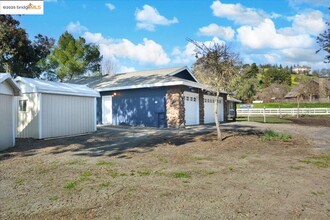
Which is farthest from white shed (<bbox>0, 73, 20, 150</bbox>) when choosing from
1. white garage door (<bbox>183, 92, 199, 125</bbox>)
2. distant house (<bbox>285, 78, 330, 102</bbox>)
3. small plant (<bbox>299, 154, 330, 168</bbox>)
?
distant house (<bbox>285, 78, 330, 102</bbox>)

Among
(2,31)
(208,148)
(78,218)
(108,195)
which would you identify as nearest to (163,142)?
(208,148)

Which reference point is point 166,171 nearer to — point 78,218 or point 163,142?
point 78,218

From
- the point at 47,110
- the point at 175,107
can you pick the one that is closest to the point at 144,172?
the point at 47,110

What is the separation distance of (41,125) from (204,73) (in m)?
7.90

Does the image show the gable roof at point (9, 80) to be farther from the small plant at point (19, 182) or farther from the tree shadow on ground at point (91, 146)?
the small plant at point (19, 182)

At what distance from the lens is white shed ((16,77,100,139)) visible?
1270cm

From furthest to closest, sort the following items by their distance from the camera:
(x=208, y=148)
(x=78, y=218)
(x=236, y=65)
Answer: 1. (x=236, y=65)
2. (x=208, y=148)
3. (x=78, y=218)

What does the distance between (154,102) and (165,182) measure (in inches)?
505

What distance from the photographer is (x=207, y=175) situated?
21.1 ft

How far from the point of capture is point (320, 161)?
802cm

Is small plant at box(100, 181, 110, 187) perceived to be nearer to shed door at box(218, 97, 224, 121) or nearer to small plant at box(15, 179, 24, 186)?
small plant at box(15, 179, 24, 186)

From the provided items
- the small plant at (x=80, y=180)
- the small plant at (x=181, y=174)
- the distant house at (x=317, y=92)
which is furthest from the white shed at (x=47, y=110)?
the distant house at (x=317, y=92)

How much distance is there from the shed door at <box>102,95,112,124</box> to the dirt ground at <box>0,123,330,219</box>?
10098mm

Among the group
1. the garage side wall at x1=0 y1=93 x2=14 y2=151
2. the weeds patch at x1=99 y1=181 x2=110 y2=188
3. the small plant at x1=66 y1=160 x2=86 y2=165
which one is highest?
the garage side wall at x1=0 y1=93 x2=14 y2=151
